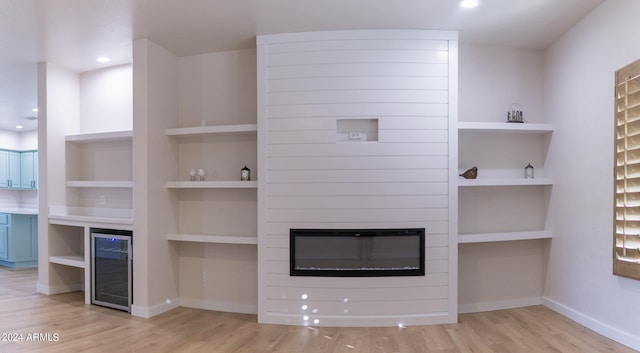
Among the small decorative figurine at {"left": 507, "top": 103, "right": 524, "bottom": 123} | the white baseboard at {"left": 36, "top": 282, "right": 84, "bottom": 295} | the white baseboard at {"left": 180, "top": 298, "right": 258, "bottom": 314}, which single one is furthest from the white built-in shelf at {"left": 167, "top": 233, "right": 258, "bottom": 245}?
the small decorative figurine at {"left": 507, "top": 103, "right": 524, "bottom": 123}

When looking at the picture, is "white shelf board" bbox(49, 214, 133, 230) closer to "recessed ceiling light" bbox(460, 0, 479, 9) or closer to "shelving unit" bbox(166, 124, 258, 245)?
"shelving unit" bbox(166, 124, 258, 245)

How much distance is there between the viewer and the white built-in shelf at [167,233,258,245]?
3586mm

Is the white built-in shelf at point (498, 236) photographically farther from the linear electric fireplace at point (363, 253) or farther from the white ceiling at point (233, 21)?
the white ceiling at point (233, 21)

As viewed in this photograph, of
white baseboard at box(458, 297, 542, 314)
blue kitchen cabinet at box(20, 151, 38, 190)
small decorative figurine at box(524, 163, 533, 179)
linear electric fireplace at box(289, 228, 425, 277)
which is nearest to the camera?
linear electric fireplace at box(289, 228, 425, 277)

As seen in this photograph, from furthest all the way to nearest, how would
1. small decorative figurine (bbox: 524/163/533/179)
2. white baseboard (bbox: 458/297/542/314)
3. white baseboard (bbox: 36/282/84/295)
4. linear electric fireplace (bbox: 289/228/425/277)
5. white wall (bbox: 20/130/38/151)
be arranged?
white wall (bbox: 20/130/38/151) < white baseboard (bbox: 36/282/84/295) < small decorative figurine (bbox: 524/163/533/179) < white baseboard (bbox: 458/297/542/314) < linear electric fireplace (bbox: 289/228/425/277)

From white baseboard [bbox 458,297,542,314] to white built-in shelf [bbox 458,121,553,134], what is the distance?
72.7 inches

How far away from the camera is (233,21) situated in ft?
10.7

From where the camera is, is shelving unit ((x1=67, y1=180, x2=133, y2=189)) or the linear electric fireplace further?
shelving unit ((x1=67, y1=180, x2=133, y2=189))

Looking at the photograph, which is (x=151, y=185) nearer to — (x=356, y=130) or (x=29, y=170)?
(x=356, y=130)

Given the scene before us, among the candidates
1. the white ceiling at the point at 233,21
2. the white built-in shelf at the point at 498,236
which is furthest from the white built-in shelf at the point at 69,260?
the white built-in shelf at the point at 498,236

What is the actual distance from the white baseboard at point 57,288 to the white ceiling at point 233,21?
9.35 feet

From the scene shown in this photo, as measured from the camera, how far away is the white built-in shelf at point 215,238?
3.59 meters

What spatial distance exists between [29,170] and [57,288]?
13.9 ft

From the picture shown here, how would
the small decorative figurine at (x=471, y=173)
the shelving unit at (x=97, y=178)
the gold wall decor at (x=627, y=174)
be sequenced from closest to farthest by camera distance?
the gold wall decor at (x=627, y=174)
the small decorative figurine at (x=471, y=173)
the shelving unit at (x=97, y=178)
